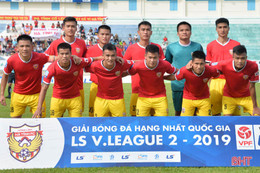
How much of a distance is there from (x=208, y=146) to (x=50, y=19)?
35461 millimetres

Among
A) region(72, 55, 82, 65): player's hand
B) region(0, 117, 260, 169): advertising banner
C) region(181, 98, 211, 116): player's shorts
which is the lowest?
region(0, 117, 260, 169): advertising banner

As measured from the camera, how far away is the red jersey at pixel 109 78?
17.8 feet

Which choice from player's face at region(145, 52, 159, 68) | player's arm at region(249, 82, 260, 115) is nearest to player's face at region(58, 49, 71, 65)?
player's face at region(145, 52, 159, 68)

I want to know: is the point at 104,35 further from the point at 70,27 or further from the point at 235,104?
the point at 235,104

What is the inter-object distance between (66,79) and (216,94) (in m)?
2.96

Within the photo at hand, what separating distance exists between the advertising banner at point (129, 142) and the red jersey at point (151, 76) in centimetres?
122

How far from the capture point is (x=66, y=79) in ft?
17.9

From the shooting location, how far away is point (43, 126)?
14.3ft

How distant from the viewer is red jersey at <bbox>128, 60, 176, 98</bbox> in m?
5.50

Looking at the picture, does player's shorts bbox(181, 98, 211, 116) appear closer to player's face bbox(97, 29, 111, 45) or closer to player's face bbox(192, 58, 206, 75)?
player's face bbox(192, 58, 206, 75)

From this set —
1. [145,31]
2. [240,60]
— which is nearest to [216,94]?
[240,60]

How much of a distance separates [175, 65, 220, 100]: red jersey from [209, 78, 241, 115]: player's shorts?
1.81ft

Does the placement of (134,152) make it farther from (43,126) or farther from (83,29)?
(83,29)

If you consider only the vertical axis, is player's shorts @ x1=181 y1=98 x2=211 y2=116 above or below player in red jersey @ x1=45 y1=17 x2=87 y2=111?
below
